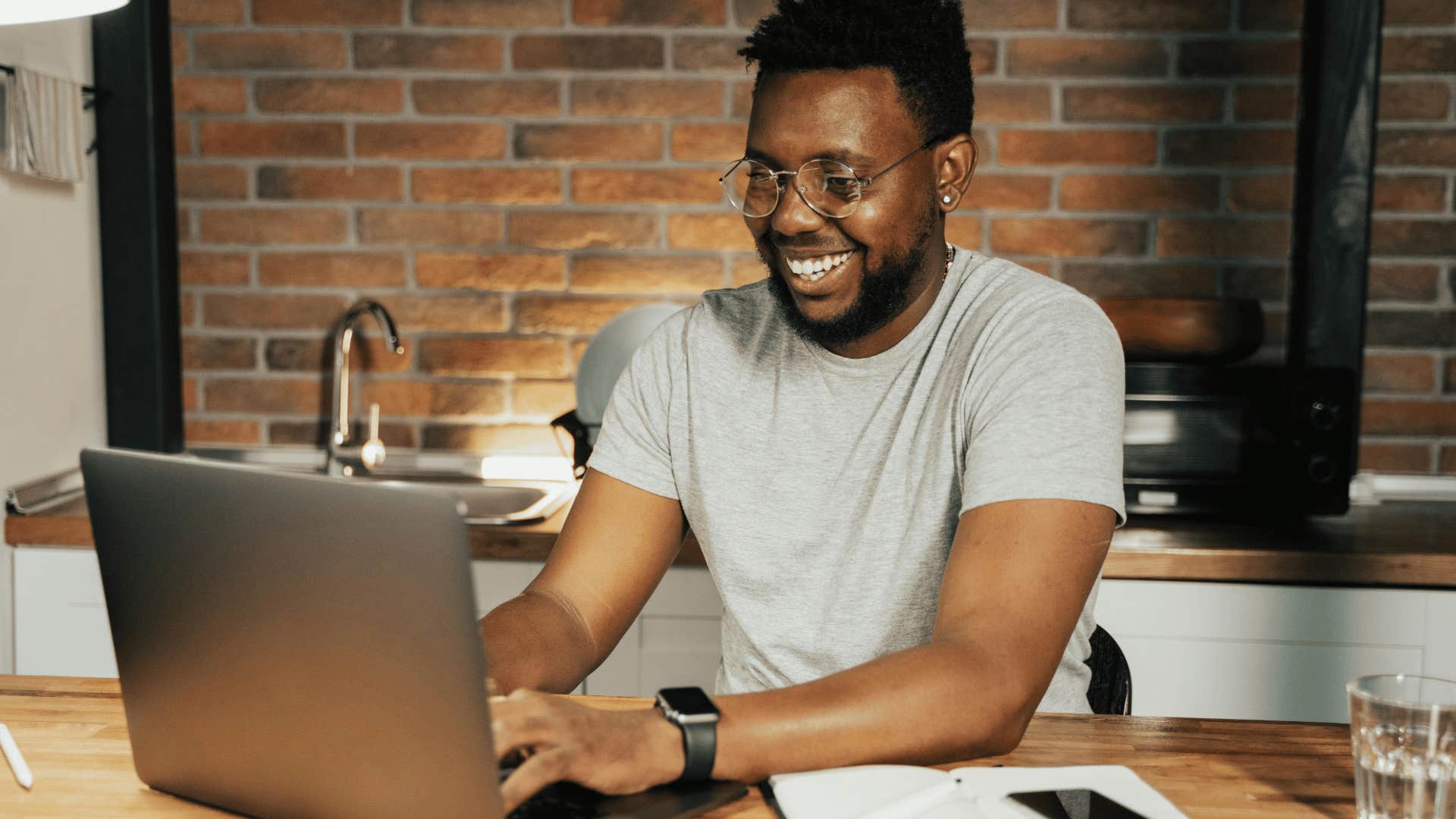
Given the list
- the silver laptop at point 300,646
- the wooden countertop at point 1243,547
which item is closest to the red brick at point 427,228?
the wooden countertop at point 1243,547

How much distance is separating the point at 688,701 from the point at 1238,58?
1.95 metres

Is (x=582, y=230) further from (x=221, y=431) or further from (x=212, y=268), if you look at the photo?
(x=221, y=431)

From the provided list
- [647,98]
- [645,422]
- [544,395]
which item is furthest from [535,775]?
[647,98]

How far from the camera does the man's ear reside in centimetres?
139

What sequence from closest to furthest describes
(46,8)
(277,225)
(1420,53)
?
(46,8) < (1420,53) < (277,225)

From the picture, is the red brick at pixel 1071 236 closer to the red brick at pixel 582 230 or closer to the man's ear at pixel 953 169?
the red brick at pixel 582 230

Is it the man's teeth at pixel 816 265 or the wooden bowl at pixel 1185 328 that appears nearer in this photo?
the man's teeth at pixel 816 265

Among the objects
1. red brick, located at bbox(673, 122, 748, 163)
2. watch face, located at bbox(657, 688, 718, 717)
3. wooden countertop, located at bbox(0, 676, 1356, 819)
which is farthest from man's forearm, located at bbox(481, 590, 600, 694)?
red brick, located at bbox(673, 122, 748, 163)

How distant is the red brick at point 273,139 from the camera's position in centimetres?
246

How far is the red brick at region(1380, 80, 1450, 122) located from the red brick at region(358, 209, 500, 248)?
172 cm

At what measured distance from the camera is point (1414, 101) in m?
2.28

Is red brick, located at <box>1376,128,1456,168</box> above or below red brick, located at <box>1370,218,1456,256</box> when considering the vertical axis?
above

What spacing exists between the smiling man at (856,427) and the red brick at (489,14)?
113 cm

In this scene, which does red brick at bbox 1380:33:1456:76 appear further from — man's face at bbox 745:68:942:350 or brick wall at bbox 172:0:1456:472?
man's face at bbox 745:68:942:350
